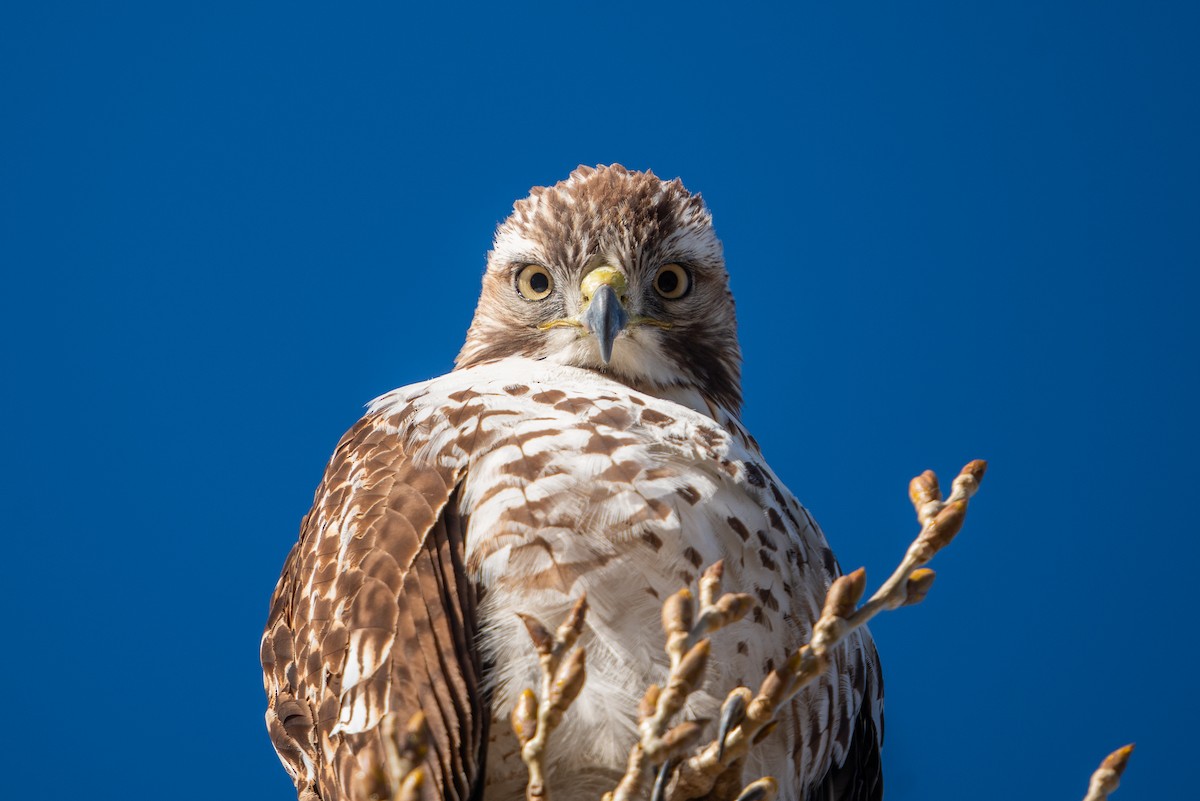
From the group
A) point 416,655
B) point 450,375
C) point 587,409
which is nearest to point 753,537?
point 587,409

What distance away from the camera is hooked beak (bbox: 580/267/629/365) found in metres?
1.90

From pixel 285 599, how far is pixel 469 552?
1.49ft

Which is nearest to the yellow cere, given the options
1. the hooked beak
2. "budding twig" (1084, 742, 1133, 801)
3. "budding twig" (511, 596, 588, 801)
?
the hooked beak

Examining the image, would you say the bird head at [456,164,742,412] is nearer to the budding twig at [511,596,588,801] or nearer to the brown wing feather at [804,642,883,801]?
the brown wing feather at [804,642,883,801]

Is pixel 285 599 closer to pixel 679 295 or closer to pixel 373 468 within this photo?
pixel 373 468

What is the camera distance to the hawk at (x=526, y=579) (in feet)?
4.47

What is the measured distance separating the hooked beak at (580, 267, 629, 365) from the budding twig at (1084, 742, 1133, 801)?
3.56 feet

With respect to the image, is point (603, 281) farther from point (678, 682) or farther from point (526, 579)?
point (678, 682)

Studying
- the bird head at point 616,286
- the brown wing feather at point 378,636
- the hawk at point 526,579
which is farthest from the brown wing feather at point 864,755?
the brown wing feather at point 378,636

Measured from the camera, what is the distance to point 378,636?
136cm

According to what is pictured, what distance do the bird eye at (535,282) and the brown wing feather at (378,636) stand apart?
0.57 metres

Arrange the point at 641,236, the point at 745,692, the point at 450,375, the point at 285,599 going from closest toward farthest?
the point at 745,692, the point at 285,599, the point at 450,375, the point at 641,236

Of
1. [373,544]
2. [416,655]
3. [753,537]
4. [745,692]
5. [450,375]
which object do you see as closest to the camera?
[745,692]

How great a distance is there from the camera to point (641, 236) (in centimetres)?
205
